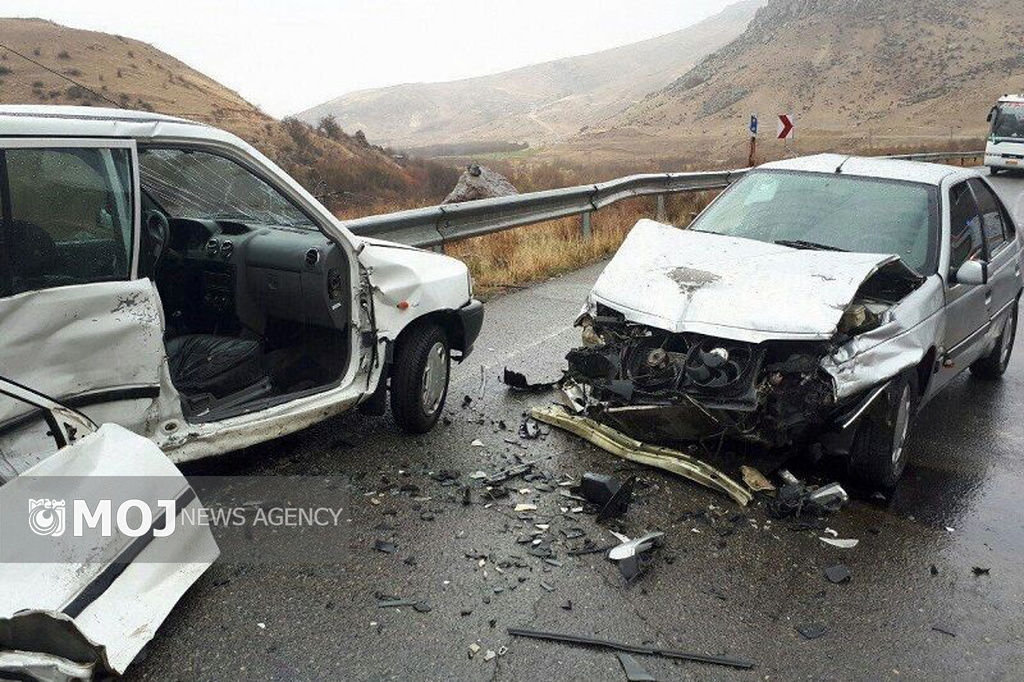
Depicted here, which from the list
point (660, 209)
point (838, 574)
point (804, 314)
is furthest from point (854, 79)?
point (838, 574)

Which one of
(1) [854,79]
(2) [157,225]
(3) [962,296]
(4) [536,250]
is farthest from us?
(1) [854,79]

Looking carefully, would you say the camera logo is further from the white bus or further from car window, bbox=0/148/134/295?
the white bus

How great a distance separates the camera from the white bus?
28.4 metres

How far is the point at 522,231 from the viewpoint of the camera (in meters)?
12.3

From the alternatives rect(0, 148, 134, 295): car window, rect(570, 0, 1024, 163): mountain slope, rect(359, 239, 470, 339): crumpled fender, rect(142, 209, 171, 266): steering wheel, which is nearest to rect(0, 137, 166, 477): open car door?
rect(0, 148, 134, 295): car window

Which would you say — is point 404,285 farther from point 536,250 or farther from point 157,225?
point 536,250

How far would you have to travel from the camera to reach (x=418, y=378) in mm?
4887

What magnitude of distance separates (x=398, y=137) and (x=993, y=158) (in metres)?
156

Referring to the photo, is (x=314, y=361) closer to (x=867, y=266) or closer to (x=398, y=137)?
(x=867, y=266)

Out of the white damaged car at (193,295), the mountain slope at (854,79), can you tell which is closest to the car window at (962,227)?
the white damaged car at (193,295)

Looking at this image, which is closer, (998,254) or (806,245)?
(806,245)

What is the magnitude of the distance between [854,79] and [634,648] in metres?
95.2

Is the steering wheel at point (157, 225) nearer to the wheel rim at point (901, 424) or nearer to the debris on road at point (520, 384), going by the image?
the debris on road at point (520, 384)

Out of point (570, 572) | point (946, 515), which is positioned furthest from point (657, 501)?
point (946, 515)
